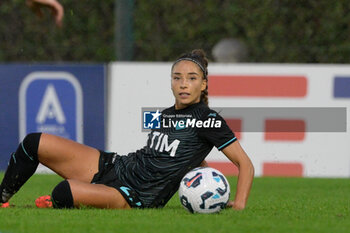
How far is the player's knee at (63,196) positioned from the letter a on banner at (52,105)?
446 cm

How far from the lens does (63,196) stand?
5.71 metres

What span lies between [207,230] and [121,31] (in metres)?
6.63

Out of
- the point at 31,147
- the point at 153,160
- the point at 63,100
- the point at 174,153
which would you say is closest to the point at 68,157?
the point at 31,147

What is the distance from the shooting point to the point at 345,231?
188 inches

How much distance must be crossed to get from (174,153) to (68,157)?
0.75m

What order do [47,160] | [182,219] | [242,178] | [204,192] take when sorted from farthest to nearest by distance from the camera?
[47,160], [242,178], [204,192], [182,219]

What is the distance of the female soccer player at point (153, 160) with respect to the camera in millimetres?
5719

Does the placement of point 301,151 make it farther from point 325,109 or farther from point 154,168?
point 154,168

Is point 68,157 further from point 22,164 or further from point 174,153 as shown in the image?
point 174,153

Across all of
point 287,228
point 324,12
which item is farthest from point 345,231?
point 324,12

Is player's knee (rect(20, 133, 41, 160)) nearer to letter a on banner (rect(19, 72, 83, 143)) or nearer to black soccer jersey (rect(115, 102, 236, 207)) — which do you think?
black soccer jersey (rect(115, 102, 236, 207))

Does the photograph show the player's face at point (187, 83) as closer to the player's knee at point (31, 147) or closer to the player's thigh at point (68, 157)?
the player's thigh at point (68, 157)

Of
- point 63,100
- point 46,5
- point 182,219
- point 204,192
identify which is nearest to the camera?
point 46,5

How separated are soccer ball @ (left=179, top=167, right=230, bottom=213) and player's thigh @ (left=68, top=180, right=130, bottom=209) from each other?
470 millimetres
